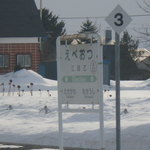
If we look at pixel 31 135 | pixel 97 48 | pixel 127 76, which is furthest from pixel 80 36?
pixel 127 76

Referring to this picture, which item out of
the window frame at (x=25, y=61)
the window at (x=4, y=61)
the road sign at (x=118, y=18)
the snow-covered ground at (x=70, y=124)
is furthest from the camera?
the window frame at (x=25, y=61)

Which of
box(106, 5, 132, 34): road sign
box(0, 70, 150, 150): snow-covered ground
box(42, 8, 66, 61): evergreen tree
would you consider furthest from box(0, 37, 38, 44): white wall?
box(106, 5, 132, 34): road sign

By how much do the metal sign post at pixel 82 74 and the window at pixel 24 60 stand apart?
29533 mm

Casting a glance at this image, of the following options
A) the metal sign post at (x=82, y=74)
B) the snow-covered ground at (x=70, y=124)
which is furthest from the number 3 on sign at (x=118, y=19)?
the snow-covered ground at (x=70, y=124)

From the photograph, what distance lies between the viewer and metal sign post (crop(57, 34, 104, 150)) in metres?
11.4

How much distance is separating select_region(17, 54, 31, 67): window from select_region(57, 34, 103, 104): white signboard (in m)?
29.5

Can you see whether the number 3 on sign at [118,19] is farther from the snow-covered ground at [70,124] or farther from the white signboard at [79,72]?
the snow-covered ground at [70,124]

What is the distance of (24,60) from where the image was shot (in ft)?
137

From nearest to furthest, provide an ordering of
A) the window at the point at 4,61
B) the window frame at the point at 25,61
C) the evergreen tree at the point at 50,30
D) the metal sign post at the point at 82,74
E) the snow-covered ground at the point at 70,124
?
the metal sign post at the point at 82,74 → the snow-covered ground at the point at 70,124 → the window at the point at 4,61 → the window frame at the point at 25,61 → the evergreen tree at the point at 50,30

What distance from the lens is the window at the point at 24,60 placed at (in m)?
41.3

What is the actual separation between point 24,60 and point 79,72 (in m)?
30.5

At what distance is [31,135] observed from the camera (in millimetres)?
14344

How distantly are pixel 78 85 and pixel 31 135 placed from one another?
3.28 metres

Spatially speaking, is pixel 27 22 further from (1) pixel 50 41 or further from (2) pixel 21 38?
(1) pixel 50 41
